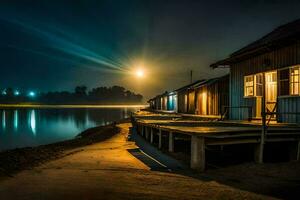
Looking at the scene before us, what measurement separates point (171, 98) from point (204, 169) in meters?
34.7

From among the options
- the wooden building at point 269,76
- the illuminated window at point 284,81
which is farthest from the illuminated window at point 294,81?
→ the illuminated window at point 284,81

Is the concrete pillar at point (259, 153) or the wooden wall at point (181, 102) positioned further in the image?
the wooden wall at point (181, 102)

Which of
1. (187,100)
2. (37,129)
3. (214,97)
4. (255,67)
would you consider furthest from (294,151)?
(37,129)

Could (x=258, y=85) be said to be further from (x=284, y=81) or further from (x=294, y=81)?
(x=294, y=81)

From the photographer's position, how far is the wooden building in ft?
41.1

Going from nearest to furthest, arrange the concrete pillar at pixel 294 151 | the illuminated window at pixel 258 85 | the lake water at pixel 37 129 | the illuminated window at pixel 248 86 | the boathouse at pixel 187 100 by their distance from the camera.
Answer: the concrete pillar at pixel 294 151
the illuminated window at pixel 258 85
the illuminated window at pixel 248 86
the boathouse at pixel 187 100
the lake water at pixel 37 129

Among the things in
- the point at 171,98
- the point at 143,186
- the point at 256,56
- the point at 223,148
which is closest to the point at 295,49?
the point at 256,56

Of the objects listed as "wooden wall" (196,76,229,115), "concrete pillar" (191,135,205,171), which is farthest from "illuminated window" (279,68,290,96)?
"wooden wall" (196,76,229,115)

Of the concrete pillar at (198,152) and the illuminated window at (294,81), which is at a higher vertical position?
the illuminated window at (294,81)

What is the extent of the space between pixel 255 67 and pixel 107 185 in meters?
10.8

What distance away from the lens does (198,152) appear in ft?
33.0

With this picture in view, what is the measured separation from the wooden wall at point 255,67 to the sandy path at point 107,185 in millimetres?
7063

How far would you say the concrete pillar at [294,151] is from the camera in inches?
436

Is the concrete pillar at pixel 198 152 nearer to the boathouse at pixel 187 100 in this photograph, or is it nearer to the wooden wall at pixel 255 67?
the wooden wall at pixel 255 67
